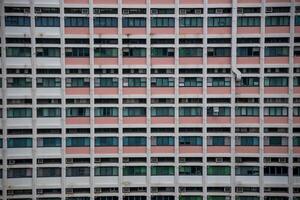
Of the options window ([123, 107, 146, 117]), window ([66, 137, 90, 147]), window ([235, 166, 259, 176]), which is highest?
window ([123, 107, 146, 117])

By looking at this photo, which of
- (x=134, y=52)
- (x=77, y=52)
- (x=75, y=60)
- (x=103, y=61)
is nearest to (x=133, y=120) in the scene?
(x=103, y=61)

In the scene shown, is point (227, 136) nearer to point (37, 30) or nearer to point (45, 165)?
point (45, 165)

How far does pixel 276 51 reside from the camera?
2033cm

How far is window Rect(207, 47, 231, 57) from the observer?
2047 cm

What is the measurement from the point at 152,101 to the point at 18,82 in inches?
323

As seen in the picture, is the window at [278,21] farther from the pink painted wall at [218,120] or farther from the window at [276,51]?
the pink painted wall at [218,120]

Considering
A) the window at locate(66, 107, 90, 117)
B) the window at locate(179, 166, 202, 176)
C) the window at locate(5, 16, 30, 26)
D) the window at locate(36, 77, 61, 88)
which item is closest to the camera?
the window at locate(5, 16, 30, 26)

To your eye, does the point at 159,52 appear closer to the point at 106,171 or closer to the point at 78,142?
the point at 78,142

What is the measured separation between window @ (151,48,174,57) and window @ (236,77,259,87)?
4533 millimetres

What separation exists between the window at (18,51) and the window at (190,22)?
9.42 m

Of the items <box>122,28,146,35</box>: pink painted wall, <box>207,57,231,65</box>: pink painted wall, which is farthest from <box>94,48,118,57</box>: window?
<box>207,57,231,65</box>: pink painted wall

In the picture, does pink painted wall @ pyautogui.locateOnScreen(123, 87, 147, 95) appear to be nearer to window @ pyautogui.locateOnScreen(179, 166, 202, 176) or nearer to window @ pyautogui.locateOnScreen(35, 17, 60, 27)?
window @ pyautogui.locateOnScreen(179, 166, 202, 176)

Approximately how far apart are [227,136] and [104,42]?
375 inches

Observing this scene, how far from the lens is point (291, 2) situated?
792 inches
